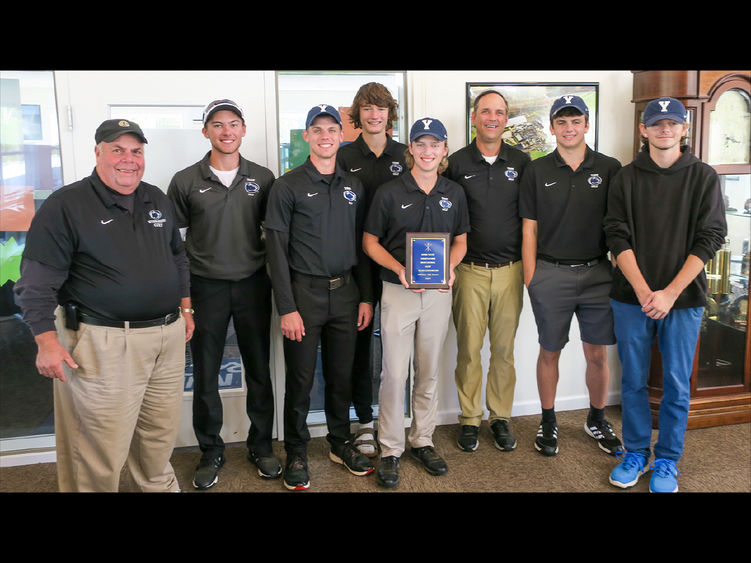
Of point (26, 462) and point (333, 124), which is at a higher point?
point (333, 124)

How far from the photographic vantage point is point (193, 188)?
2805 mm

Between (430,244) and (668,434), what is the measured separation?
4.57 feet

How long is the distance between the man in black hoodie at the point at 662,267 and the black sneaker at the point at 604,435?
0.93 feet

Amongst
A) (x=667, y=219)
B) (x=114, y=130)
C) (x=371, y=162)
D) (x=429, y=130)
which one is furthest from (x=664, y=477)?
(x=114, y=130)

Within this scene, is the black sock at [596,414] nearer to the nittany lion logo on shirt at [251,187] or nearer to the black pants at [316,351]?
the black pants at [316,351]

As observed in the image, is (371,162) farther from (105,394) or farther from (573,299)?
(105,394)

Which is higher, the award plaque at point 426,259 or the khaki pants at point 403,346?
the award plaque at point 426,259

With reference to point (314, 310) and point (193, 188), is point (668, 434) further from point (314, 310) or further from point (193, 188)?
point (193, 188)

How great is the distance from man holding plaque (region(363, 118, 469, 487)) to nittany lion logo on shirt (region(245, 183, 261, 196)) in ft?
1.80

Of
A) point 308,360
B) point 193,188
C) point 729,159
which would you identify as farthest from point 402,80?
point 729,159

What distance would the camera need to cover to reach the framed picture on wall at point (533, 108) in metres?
3.52

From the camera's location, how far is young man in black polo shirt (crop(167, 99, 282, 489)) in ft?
9.20

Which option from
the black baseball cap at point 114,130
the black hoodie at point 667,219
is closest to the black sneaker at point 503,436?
the black hoodie at point 667,219

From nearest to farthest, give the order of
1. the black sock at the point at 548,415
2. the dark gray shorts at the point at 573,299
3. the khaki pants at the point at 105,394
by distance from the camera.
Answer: the khaki pants at the point at 105,394, the dark gray shorts at the point at 573,299, the black sock at the point at 548,415
